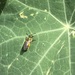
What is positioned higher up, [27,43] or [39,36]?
[39,36]

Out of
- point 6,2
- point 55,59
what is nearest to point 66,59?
point 55,59

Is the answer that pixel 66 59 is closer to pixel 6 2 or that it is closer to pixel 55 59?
pixel 55 59
